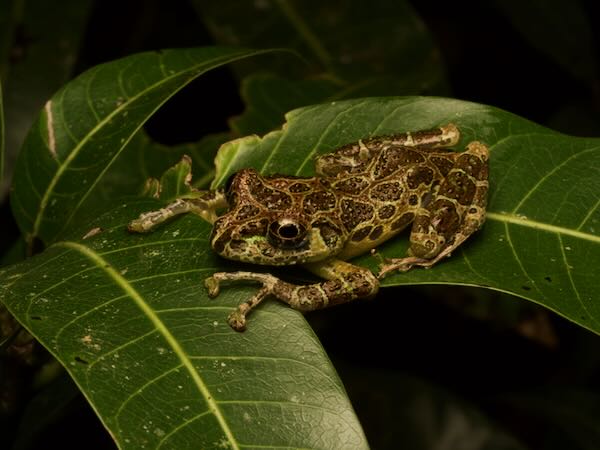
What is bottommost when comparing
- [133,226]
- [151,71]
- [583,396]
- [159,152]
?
[583,396]

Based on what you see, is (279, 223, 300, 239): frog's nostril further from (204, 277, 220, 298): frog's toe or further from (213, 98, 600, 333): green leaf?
(204, 277, 220, 298): frog's toe

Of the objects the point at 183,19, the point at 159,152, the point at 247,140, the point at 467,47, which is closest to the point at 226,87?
the point at 183,19

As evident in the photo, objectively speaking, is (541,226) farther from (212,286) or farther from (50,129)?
(50,129)

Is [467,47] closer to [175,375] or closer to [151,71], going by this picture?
[151,71]

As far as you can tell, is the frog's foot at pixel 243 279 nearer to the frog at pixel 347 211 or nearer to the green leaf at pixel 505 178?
the frog at pixel 347 211

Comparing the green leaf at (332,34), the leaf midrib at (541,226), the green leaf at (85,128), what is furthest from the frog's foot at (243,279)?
the green leaf at (332,34)

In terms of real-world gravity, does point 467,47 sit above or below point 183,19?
below

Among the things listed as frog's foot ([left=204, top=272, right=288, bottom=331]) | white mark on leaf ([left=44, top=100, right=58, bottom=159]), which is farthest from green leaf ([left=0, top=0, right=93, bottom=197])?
frog's foot ([left=204, top=272, right=288, bottom=331])
